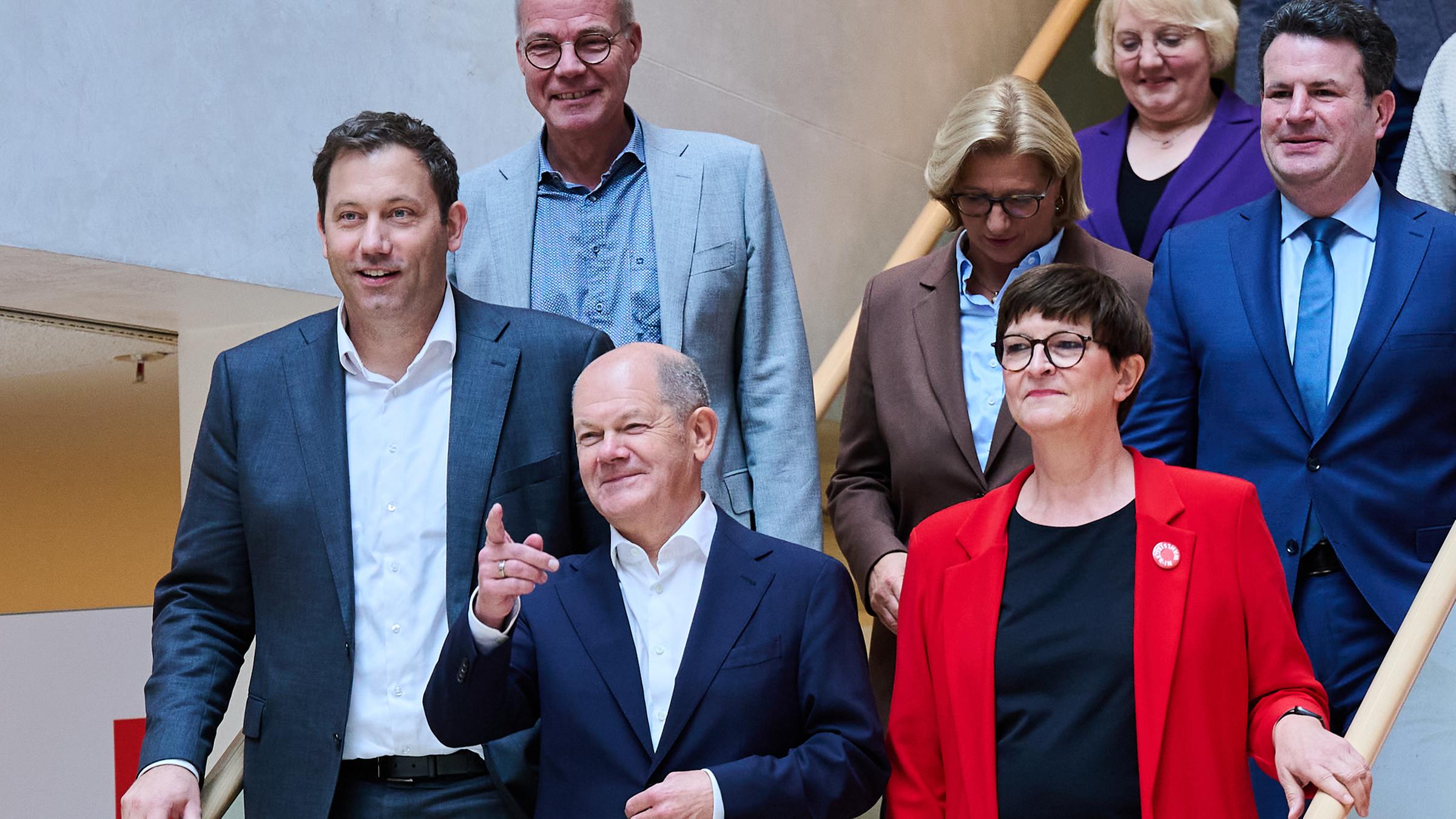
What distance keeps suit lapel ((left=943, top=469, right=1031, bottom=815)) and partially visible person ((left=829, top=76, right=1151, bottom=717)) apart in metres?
0.44

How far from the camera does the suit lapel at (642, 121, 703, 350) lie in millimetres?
2521

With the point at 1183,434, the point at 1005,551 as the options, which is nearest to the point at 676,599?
the point at 1005,551

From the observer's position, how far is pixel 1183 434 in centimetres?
252

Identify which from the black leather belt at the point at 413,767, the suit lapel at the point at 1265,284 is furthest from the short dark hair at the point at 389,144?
the suit lapel at the point at 1265,284

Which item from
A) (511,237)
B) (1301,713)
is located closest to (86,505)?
(511,237)

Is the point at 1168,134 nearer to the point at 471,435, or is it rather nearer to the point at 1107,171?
the point at 1107,171

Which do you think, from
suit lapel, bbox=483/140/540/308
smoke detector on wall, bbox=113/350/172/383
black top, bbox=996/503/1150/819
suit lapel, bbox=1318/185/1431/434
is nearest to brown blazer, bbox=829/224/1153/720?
suit lapel, bbox=1318/185/1431/434

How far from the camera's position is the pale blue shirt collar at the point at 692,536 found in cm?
204

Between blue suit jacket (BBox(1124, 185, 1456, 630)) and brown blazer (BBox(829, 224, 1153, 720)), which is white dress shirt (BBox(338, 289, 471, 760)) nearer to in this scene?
brown blazer (BBox(829, 224, 1153, 720))

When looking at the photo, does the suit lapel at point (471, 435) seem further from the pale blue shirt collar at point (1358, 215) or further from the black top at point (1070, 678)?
the pale blue shirt collar at point (1358, 215)

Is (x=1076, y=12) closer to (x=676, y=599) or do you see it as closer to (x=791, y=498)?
(x=791, y=498)

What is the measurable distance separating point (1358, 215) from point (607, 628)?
1410mm

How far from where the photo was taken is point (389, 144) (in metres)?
2.21

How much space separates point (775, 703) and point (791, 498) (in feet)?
1.80
